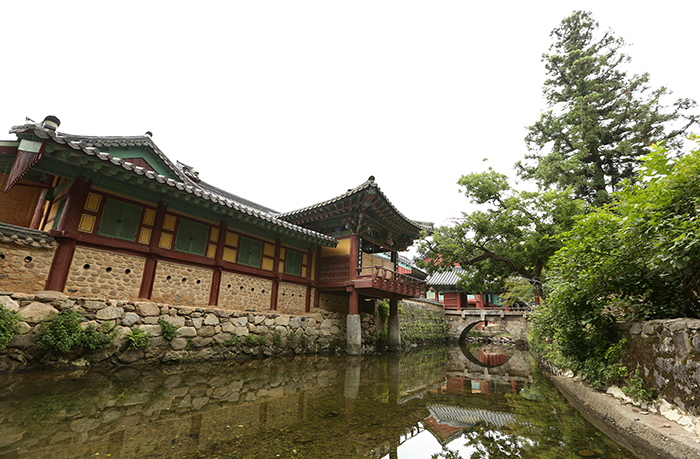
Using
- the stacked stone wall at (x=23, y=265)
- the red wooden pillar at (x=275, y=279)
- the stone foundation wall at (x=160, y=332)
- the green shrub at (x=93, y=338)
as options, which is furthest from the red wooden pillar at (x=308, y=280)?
the stacked stone wall at (x=23, y=265)

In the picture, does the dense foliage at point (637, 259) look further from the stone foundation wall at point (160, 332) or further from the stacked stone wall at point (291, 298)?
the stacked stone wall at point (291, 298)

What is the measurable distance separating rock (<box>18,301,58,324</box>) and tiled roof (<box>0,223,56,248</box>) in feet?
4.41

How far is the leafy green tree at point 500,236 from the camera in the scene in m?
13.8

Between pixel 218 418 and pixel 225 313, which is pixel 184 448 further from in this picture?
pixel 225 313

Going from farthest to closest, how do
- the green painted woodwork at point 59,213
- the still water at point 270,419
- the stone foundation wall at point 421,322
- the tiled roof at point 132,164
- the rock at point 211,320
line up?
the stone foundation wall at point 421,322, the rock at point 211,320, the green painted woodwork at point 59,213, the tiled roof at point 132,164, the still water at point 270,419

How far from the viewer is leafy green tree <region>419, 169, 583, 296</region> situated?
45.3 ft

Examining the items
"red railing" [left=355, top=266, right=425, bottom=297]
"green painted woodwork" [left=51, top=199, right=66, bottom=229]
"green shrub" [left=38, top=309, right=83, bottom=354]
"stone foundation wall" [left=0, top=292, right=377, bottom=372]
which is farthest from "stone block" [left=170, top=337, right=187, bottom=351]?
"red railing" [left=355, top=266, right=425, bottom=297]

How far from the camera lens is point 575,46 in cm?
1839

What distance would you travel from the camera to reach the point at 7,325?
20.0 feet

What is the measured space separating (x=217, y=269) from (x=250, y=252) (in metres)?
1.47

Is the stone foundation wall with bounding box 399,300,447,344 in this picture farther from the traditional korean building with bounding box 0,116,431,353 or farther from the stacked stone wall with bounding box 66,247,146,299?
the stacked stone wall with bounding box 66,247,146,299

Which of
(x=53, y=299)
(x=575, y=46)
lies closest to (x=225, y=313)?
(x=53, y=299)

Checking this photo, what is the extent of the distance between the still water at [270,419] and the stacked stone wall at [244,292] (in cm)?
343

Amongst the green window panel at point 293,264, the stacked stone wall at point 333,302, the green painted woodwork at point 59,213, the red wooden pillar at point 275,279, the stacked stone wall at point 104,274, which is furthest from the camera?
the stacked stone wall at point 333,302
